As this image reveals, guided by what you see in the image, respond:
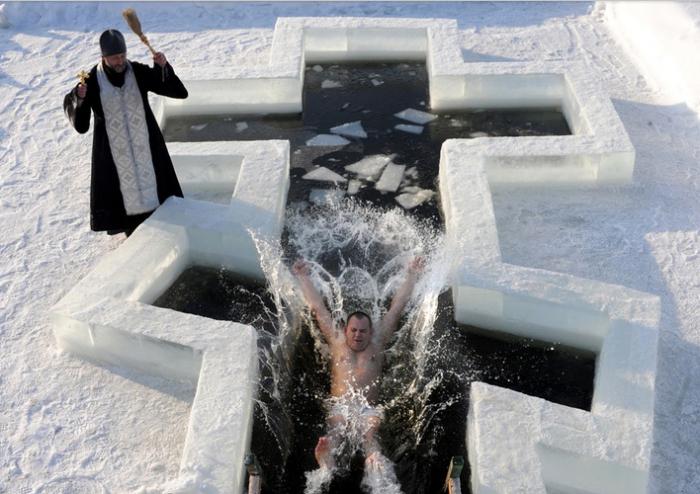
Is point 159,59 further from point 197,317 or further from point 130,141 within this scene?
point 197,317

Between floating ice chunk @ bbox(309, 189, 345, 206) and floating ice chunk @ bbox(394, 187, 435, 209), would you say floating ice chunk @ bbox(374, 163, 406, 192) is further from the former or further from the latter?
floating ice chunk @ bbox(309, 189, 345, 206)

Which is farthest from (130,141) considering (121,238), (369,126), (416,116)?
(416,116)

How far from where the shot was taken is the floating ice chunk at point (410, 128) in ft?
20.5

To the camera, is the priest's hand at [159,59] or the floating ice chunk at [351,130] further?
the floating ice chunk at [351,130]

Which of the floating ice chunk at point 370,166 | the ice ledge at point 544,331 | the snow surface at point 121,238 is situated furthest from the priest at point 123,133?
the ice ledge at point 544,331

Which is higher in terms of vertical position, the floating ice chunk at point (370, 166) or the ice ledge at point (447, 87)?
the ice ledge at point (447, 87)

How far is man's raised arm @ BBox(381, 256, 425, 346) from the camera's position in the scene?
176 inches

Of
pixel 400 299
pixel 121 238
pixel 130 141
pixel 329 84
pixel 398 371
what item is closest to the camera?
pixel 398 371

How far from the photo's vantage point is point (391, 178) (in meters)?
5.75

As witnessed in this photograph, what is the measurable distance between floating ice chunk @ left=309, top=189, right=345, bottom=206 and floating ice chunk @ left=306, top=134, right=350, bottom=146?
629 mm

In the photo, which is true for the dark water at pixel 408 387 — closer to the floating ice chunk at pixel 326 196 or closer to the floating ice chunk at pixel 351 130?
the floating ice chunk at pixel 326 196

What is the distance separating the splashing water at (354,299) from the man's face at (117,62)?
1257 millimetres

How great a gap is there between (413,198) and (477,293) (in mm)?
1271

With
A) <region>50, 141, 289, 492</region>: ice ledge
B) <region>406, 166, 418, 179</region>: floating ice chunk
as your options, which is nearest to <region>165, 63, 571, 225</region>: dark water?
<region>406, 166, 418, 179</region>: floating ice chunk
